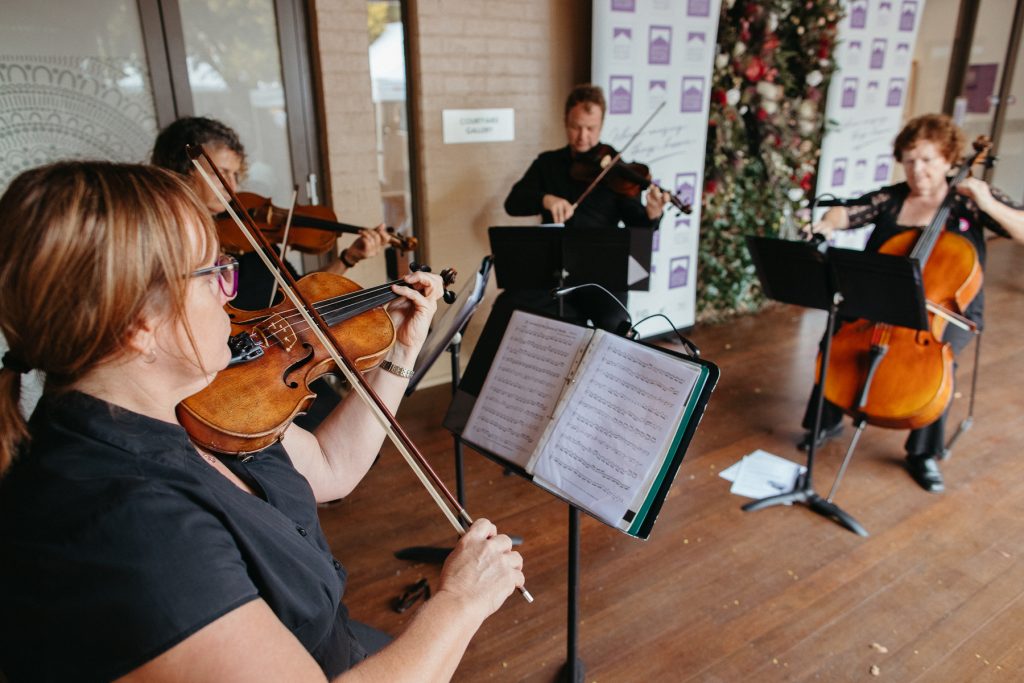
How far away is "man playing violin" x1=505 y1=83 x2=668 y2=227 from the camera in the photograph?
2.99 m

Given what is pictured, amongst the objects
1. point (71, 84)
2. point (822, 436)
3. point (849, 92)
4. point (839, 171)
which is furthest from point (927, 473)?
point (71, 84)

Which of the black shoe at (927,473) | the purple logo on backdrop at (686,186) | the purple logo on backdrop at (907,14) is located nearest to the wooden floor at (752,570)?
the black shoe at (927,473)

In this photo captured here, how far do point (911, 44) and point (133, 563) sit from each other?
19.6 ft

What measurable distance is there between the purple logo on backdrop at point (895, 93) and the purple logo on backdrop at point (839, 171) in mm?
636

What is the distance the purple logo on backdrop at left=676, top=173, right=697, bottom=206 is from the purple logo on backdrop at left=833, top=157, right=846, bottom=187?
1.47 m

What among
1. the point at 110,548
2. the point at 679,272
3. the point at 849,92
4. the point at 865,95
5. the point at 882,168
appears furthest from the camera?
the point at 882,168

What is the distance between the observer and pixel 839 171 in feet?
16.0

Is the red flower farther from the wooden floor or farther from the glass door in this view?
the glass door

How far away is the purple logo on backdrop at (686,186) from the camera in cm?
398

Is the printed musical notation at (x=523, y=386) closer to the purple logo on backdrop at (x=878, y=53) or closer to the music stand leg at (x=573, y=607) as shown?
the music stand leg at (x=573, y=607)

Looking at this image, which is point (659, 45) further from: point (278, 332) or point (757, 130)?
point (278, 332)

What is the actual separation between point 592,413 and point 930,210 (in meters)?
2.11

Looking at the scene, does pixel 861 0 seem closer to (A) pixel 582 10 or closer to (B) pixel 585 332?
(A) pixel 582 10

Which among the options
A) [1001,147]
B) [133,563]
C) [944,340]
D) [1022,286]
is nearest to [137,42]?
[133,563]
